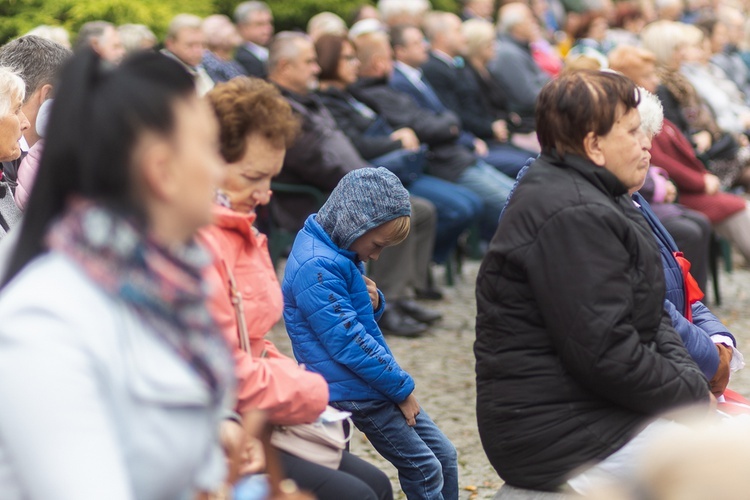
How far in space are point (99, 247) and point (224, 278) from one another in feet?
3.34

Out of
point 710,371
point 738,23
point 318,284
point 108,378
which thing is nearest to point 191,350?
point 108,378

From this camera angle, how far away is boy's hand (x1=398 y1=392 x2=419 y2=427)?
3789mm

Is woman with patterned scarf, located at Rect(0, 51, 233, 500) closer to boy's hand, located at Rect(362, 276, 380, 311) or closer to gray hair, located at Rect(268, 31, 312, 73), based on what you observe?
boy's hand, located at Rect(362, 276, 380, 311)

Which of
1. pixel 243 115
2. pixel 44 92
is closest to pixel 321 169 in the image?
pixel 44 92

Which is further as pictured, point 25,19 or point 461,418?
point 25,19

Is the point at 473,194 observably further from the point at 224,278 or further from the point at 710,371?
the point at 224,278

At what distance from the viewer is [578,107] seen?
3451mm

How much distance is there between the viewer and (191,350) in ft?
6.14

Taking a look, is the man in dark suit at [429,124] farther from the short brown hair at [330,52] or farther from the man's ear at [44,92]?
the man's ear at [44,92]

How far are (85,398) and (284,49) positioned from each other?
609cm

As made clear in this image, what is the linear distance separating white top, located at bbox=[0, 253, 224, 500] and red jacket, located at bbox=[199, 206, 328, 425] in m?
0.84

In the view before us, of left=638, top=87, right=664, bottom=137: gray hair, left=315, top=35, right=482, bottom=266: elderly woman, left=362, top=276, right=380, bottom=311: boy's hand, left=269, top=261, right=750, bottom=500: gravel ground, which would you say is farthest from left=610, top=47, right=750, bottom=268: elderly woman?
left=362, top=276, right=380, bottom=311: boy's hand

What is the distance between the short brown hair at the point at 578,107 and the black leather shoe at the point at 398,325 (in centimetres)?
407

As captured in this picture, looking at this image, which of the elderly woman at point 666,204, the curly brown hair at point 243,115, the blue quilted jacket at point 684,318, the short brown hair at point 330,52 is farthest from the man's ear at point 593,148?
the short brown hair at point 330,52
